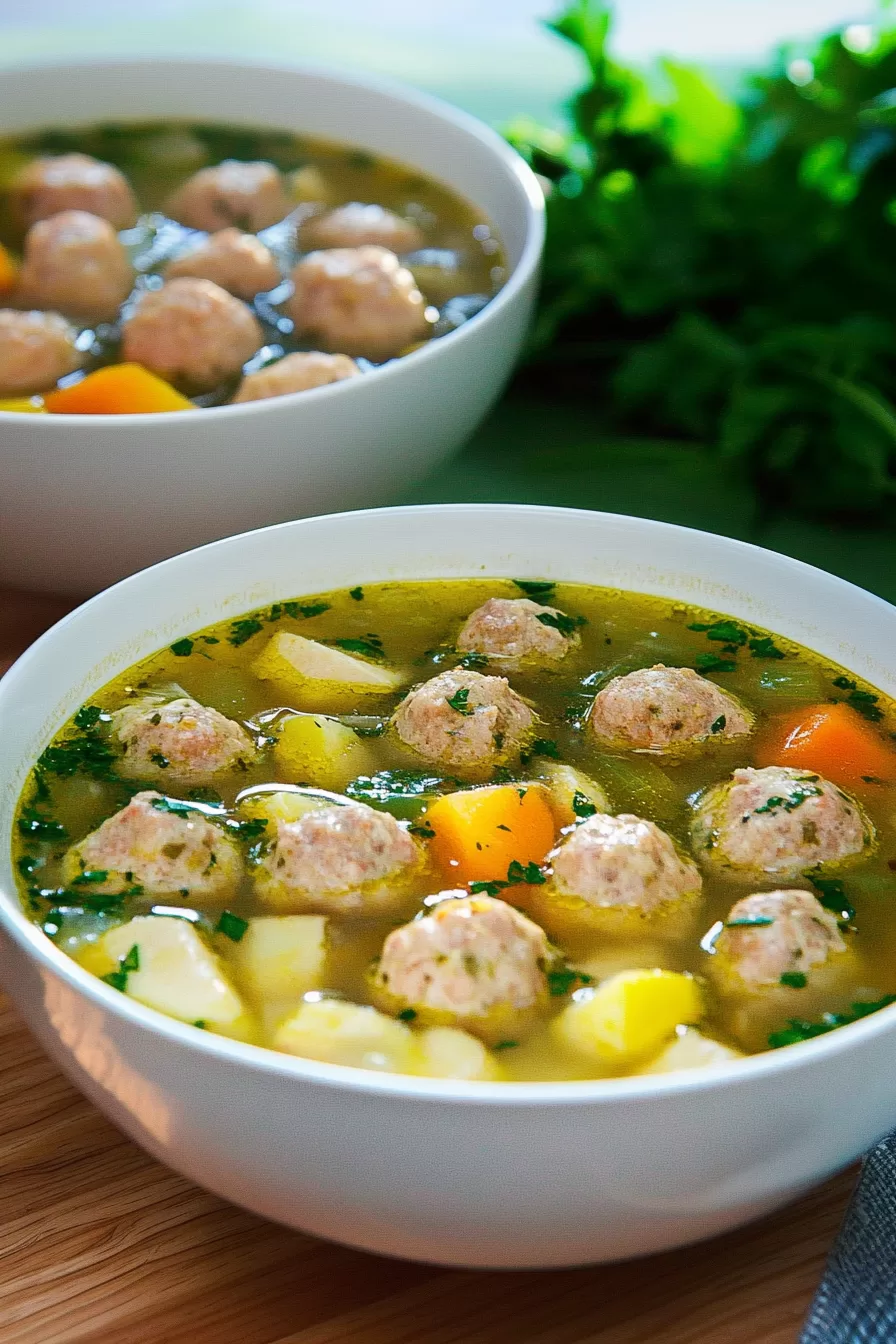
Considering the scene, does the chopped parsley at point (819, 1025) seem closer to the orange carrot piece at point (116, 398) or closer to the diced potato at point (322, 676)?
the diced potato at point (322, 676)

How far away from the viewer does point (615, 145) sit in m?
3.71

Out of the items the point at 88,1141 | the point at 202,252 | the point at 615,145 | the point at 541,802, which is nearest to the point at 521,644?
the point at 541,802

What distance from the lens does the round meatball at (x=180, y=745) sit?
2.04m

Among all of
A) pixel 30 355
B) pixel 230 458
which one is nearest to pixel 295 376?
pixel 230 458

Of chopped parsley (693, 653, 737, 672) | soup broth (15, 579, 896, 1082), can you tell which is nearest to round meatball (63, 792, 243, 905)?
soup broth (15, 579, 896, 1082)

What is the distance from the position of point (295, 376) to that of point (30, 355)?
0.50 meters

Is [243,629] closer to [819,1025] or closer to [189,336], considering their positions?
[189,336]

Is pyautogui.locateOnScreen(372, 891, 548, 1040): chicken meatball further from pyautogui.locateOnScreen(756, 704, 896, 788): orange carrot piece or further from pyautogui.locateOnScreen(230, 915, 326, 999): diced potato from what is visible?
pyautogui.locateOnScreen(756, 704, 896, 788): orange carrot piece

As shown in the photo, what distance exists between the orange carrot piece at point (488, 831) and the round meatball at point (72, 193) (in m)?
2.01

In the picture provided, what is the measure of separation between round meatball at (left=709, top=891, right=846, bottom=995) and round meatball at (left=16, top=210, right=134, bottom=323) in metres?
1.91

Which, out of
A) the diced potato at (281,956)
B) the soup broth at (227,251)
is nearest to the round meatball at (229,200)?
the soup broth at (227,251)

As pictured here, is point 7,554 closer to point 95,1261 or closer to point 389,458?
point 389,458

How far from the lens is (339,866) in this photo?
1.85 m

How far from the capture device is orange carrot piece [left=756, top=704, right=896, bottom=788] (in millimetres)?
2094
